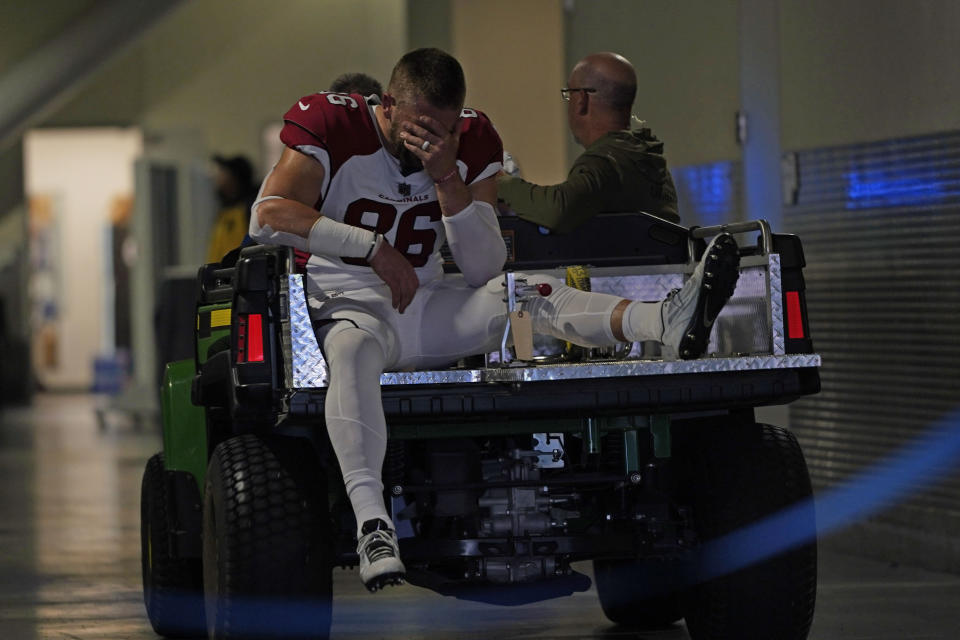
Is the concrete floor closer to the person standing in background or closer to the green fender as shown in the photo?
the green fender

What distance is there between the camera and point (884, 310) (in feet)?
22.6

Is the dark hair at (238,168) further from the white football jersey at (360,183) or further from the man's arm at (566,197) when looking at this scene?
the white football jersey at (360,183)

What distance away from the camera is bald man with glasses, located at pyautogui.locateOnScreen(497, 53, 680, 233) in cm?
523

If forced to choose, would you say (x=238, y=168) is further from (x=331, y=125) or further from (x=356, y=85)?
(x=331, y=125)

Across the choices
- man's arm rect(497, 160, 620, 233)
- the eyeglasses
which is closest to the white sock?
man's arm rect(497, 160, 620, 233)

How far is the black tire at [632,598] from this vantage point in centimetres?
534

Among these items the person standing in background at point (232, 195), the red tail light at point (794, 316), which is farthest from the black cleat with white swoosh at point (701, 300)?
the person standing in background at point (232, 195)

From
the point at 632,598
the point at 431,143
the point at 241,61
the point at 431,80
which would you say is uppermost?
the point at 241,61

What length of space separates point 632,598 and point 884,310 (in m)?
2.07

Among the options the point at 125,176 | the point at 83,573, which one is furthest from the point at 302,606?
the point at 125,176

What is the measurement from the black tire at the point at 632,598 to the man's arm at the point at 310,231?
54.2 inches

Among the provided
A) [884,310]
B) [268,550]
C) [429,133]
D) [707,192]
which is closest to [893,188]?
[884,310]

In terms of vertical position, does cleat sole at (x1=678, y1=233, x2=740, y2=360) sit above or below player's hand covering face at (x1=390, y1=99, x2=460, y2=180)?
below

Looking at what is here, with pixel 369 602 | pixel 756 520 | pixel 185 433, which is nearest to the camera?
pixel 756 520
